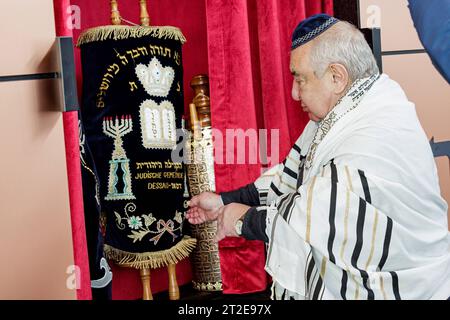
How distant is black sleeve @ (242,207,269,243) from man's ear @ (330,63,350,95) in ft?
1.32

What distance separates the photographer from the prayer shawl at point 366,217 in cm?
148

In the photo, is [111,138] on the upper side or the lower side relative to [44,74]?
lower

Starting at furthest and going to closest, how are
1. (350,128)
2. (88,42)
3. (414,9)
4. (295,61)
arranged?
(88,42) < (295,61) < (350,128) < (414,9)

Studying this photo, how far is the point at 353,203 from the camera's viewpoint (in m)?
1.46

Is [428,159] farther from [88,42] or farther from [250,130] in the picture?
[88,42]

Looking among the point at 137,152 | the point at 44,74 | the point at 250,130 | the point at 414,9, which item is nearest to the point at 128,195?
the point at 137,152

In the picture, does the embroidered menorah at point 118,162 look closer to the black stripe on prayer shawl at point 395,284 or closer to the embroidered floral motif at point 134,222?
the embroidered floral motif at point 134,222

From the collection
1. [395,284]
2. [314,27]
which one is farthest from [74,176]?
[395,284]

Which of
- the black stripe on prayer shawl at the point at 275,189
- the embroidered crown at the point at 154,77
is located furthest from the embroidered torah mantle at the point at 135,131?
the black stripe on prayer shawl at the point at 275,189

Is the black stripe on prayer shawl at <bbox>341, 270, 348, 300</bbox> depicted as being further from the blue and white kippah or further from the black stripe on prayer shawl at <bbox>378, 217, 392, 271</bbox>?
the blue and white kippah

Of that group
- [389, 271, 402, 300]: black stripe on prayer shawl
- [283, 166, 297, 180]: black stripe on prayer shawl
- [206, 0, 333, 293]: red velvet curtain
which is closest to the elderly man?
[389, 271, 402, 300]: black stripe on prayer shawl

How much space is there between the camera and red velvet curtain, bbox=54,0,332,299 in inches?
99.3
